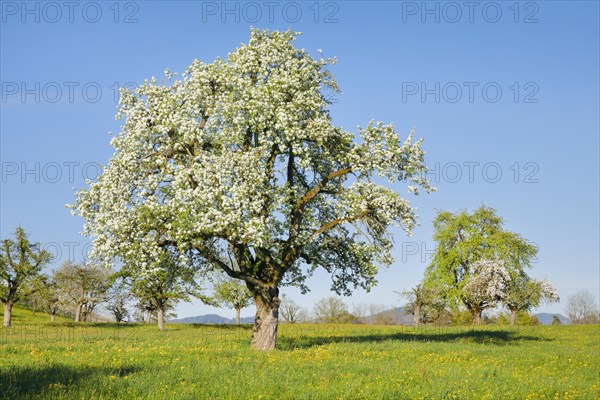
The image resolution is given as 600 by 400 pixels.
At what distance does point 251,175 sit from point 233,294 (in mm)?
55303

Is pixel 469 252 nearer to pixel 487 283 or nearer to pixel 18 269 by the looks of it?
pixel 487 283

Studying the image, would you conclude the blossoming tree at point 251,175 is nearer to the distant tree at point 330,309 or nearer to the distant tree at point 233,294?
the distant tree at point 233,294

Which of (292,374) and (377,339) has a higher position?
(292,374)

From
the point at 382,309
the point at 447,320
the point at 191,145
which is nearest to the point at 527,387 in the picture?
the point at 191,145

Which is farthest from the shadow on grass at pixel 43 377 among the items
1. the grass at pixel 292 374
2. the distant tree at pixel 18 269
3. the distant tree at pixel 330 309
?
the distant tree at pixel 330 309

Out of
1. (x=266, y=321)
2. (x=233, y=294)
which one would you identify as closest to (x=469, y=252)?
(x=233, y=294)

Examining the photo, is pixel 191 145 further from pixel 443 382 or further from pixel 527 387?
pixel 527 387

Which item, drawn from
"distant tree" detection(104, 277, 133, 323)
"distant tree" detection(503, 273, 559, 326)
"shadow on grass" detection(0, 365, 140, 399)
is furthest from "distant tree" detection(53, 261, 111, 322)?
"shadow on grass" detection(0, 365, 140, 399)

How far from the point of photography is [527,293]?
75500 mm

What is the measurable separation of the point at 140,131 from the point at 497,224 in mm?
60767

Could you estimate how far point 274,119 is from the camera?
95.1 feet

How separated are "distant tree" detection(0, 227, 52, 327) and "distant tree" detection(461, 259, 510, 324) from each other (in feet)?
173

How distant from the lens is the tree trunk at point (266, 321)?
98.6 feet

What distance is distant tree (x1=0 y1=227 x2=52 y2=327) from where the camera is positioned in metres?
69.1
